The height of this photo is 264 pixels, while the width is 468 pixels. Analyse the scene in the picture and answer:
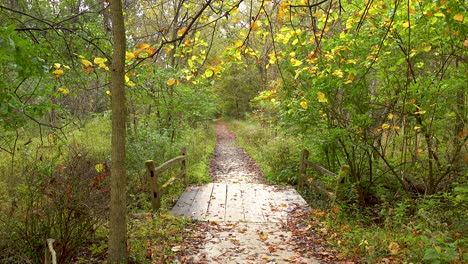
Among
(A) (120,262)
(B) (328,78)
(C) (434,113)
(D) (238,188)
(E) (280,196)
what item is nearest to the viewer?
(A) (120,262)

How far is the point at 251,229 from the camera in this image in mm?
6203

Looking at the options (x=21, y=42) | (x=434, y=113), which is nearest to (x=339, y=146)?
(x=434, y=113)

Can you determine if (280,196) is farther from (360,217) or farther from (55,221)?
(55,221)

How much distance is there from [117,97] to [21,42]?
99 centimetres

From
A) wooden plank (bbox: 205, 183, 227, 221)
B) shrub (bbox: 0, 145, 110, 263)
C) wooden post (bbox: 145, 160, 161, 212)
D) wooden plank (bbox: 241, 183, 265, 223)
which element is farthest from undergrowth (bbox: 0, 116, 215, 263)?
wooden plank (bbox: 241, 183, 265, 223)

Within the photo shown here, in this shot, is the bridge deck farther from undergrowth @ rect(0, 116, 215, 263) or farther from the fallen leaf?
the fallen leaf

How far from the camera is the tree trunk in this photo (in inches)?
144

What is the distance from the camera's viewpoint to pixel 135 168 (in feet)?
29.3

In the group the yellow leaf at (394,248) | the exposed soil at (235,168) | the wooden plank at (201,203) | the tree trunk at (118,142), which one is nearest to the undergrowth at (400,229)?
the yellow leaf at (394,248)

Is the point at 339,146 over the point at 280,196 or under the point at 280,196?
over

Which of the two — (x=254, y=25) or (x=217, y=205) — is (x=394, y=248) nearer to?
(x=254, y=25)

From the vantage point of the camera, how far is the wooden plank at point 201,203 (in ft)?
22.8

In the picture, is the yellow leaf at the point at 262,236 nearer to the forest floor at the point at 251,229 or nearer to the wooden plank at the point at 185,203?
the forest floor at the point at 251,229

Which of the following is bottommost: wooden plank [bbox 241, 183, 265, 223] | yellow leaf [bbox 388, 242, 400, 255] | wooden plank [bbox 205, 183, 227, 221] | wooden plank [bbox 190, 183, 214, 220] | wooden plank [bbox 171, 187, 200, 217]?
wooden plank [bbox 241, 183, 265, 223]
